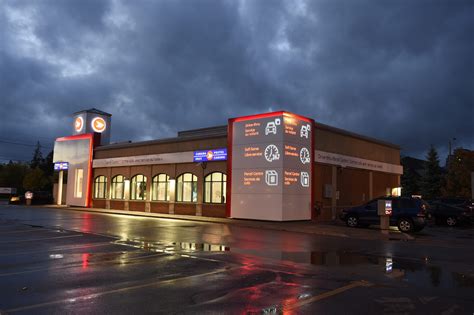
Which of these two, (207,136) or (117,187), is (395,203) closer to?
(207,136)

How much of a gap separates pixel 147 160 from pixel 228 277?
27921 millimetres

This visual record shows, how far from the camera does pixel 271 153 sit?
85.6 ft

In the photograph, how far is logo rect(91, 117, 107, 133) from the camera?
141 feet

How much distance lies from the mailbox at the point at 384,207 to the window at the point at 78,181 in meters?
31.4

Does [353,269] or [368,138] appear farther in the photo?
[368,138]

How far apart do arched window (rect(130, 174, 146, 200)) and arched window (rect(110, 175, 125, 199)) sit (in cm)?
141

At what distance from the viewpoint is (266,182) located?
26.2 meters

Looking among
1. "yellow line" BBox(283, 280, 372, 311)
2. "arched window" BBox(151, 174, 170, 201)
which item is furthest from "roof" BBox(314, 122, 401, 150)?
"yellow line" BBox(283, 280, 372, 311)

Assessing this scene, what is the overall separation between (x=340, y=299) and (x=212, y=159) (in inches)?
915

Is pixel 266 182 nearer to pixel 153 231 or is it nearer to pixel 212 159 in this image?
pixel 212 159

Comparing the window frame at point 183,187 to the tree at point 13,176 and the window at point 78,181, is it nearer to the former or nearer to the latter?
the window at point 78,181

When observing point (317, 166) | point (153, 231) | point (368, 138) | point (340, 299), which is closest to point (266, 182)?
point (317, 166)

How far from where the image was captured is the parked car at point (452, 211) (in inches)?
1009

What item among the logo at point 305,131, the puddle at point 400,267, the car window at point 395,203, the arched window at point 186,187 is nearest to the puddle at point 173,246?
the puddle at point 400,267
